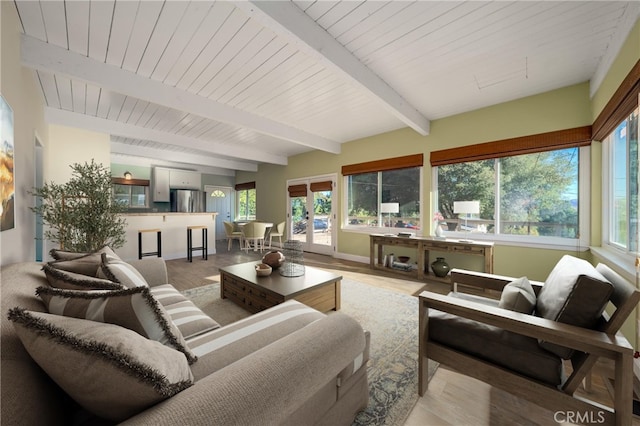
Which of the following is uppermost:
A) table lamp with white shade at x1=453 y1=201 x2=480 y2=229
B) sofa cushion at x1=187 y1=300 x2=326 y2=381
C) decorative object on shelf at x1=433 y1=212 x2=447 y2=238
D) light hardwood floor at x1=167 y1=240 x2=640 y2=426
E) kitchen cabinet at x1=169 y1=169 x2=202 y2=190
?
kitchen cabinet at x1=169 y1=169 x2=202 y2=190

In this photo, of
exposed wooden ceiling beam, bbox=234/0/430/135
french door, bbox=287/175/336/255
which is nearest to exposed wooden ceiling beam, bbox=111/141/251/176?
french door, bbox=287/175/336/255

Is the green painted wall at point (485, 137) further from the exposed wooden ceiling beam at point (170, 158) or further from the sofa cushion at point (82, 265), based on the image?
the sofa cushion at point (82, 265)

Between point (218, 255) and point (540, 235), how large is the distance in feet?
19.7

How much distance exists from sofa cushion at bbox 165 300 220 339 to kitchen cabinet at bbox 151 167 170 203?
268 inches

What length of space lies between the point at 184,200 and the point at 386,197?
612 cm

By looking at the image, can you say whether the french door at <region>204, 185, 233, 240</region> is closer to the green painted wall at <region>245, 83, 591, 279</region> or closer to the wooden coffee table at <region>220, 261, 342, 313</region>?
the green painted wall at <region>245, 83, 591, 279</region>

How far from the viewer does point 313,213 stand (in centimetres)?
623

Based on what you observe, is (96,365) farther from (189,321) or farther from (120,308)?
(189,321)

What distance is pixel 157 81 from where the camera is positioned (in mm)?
2766

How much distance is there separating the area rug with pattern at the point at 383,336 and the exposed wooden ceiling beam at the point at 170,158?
412 centimetres

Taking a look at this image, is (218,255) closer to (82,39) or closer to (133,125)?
(133,125)

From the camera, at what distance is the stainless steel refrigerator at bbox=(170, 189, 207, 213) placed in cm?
742

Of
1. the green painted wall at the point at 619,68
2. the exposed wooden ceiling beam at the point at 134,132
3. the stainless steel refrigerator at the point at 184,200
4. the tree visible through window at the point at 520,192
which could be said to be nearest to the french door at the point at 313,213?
the exposed wooden ceiling beam at the point at 134,132

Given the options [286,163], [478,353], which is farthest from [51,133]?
[478,353]
